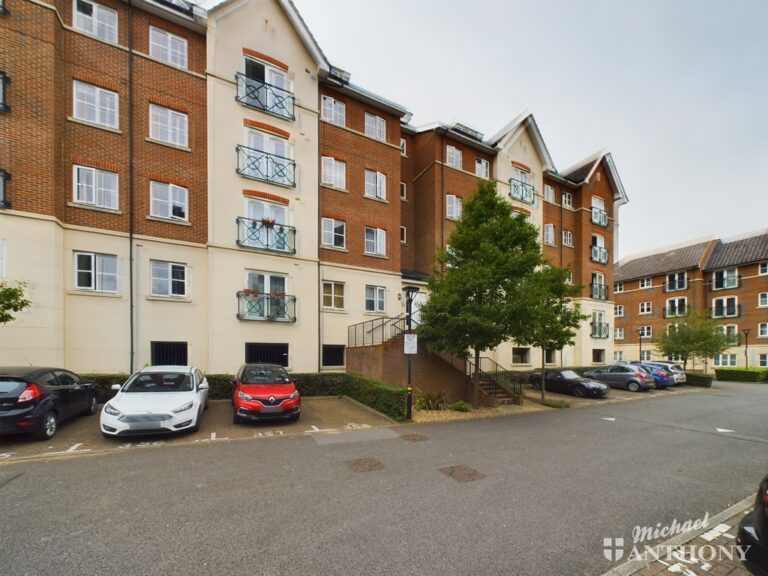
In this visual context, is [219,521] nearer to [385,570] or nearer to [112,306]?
[385,570]

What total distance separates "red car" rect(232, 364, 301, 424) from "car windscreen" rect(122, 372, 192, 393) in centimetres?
135

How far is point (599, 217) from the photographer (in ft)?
91.1

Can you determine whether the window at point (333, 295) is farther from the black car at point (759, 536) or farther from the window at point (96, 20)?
the black car at point (759, 536)

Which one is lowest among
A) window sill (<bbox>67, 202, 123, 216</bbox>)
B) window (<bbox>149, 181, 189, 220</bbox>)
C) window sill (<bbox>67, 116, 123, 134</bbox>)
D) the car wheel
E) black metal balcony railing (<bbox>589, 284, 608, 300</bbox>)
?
the car wheel

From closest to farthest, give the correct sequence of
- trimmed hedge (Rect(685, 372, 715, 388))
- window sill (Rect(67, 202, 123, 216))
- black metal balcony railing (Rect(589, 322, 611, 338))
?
window sill (Rect(67, 202, 123, 216)) → trimmed hedge (Rect(685, 372, 715, 388)) → black metal balcony railing (Rect(589, 322, 611, 338))

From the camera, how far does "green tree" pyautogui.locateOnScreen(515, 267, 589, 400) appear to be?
39.5 ft

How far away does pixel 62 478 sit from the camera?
5949 millimetres

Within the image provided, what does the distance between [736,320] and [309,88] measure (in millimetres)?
44901

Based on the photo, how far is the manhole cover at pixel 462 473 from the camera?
623 cm

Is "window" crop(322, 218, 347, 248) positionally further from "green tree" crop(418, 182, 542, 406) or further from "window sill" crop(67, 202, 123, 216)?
"window sill" crop(67, 202, 123, 216)

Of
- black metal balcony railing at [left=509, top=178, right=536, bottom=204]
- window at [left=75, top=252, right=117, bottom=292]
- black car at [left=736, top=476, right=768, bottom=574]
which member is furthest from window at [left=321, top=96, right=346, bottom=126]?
black car at [left=736, top=476, right=768, bottom=574]

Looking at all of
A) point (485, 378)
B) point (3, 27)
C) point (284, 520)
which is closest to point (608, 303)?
point (485, 378)

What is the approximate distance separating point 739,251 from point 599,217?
2194 cm

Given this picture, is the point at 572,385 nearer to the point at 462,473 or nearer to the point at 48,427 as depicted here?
the point at 462,473
